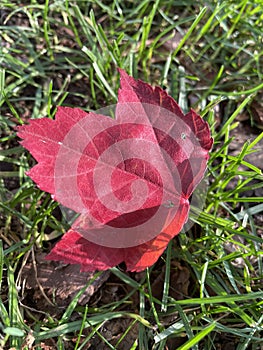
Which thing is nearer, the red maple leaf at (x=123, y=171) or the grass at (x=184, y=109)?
the red maple leaf at (x=123, y=171)

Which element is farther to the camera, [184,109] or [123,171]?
[184,109]

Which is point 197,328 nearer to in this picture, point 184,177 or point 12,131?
point 184,177

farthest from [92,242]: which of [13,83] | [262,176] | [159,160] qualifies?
[13,83]

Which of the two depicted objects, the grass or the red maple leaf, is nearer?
A: the red maple leaf
